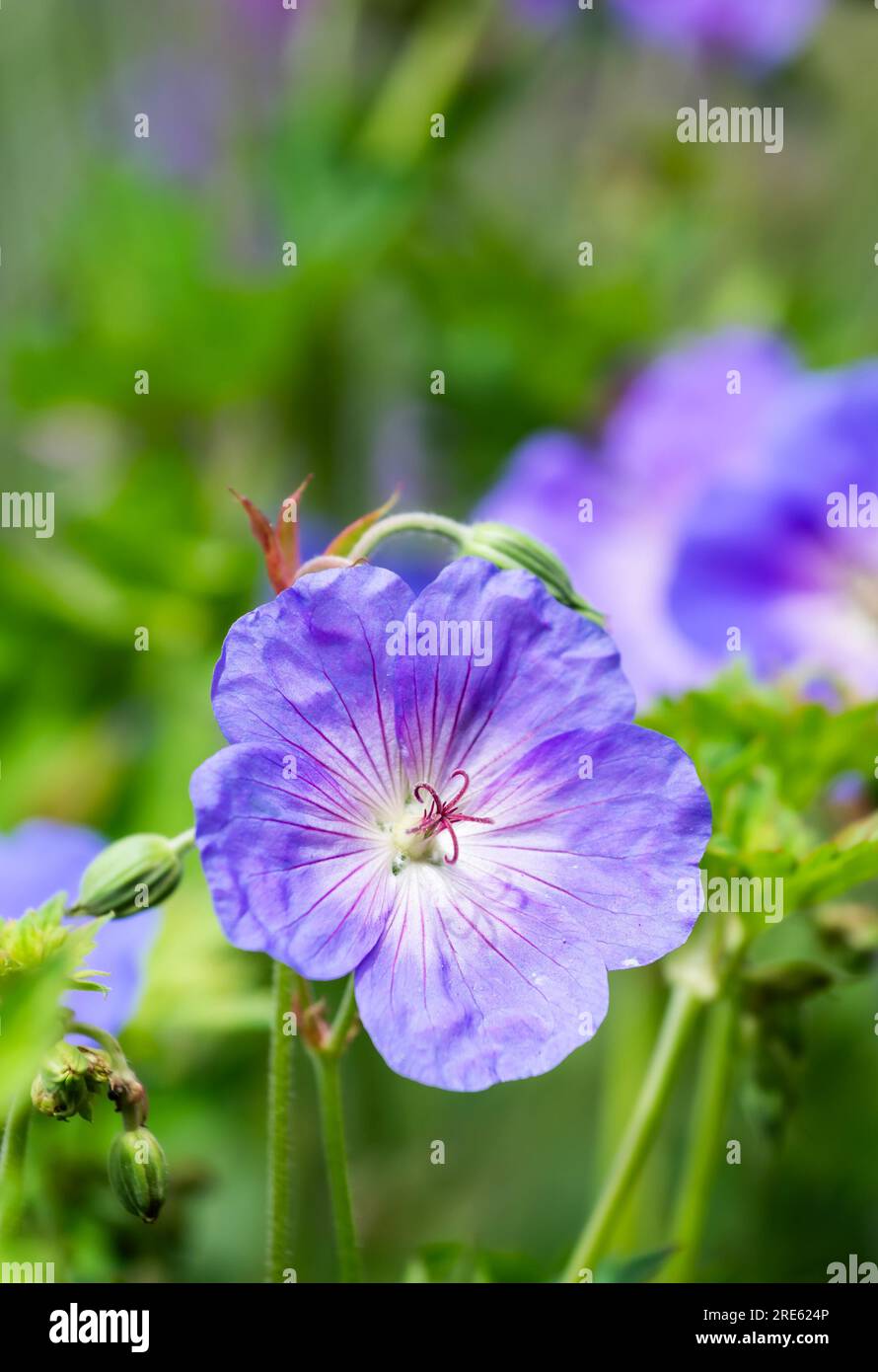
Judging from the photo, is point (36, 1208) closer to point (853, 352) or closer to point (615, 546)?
point (615, 546)

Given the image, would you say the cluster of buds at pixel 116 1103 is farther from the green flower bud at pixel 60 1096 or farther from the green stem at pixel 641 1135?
the green stem at pixel 641 1135

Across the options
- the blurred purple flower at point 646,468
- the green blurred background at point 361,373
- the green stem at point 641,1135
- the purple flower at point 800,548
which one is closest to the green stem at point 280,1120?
the green stem at point 641,1135

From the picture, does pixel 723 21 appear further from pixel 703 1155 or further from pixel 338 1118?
pixel 338 1118

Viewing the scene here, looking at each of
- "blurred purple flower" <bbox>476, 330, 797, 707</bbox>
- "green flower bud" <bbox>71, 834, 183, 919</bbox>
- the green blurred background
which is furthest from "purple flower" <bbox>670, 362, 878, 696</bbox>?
"green flower bud" <bbox>71, 834, 183, 919</bbox>

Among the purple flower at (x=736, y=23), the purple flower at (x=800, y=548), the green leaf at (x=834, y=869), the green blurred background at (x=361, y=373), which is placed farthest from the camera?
the purple flower at (x=736, y=23)

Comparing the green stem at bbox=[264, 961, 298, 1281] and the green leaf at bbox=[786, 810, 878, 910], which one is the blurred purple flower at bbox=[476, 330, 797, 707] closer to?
the green leaf at bbox=[786, 810, 878, 910]

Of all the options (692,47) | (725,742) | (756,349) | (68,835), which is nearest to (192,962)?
(68,835)
